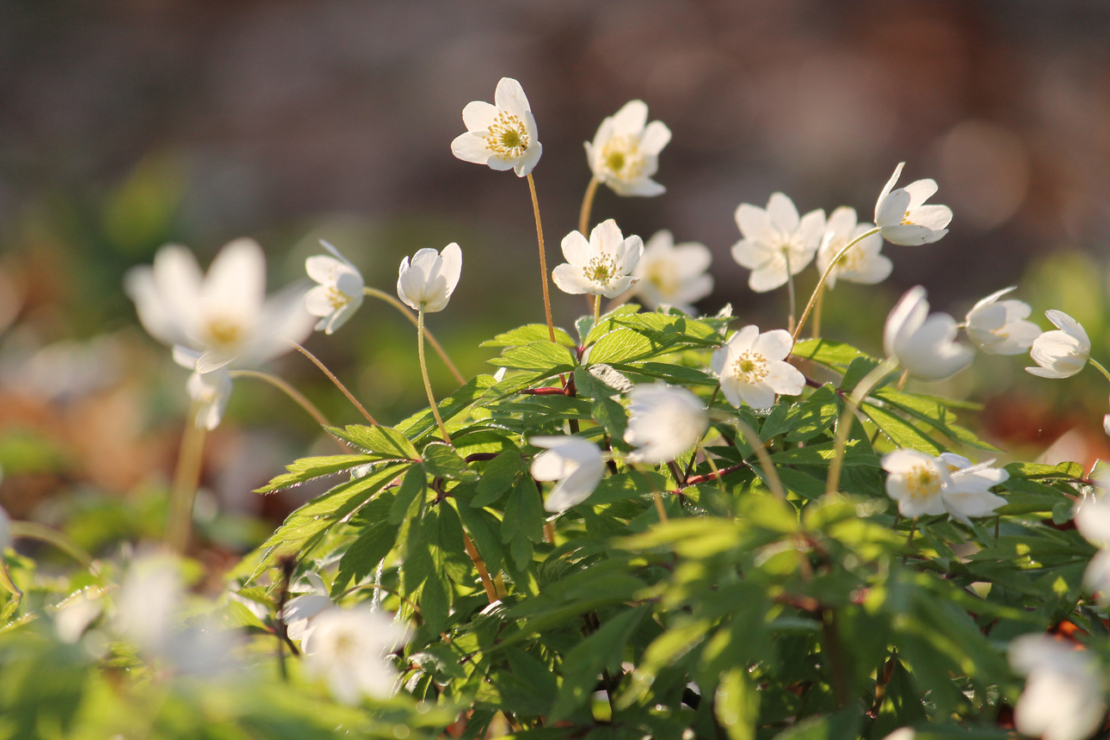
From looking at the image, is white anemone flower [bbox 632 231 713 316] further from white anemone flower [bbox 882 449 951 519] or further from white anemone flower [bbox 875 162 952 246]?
white anemone flower [bbox 882 449 951 519]

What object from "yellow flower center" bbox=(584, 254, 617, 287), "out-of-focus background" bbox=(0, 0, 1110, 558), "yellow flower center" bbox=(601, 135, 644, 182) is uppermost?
"yellow flower center" bbox=(601, 135, 644, 182)

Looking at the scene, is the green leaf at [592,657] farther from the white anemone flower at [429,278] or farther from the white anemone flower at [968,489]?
the white anemone flower at [429,278]

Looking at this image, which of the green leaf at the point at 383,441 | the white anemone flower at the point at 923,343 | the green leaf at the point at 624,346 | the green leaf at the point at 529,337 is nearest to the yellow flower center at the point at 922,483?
the white anemone flower at the point at 923,343

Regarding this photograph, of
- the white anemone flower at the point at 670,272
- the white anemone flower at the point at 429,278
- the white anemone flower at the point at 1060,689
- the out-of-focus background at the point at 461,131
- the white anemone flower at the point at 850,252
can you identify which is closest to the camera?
the white anemone flower at the point at 1060,689

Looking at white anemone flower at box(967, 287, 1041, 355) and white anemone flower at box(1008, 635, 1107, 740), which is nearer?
white anemone flower at box(1008, 635, 1107, 740)

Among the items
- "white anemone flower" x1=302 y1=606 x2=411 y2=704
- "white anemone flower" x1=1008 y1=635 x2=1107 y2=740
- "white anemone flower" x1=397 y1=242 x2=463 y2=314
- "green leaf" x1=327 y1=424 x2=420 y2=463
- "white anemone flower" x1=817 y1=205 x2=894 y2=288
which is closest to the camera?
"white anemone flower" x1=1008 y1=635 x2=1107 y2=740

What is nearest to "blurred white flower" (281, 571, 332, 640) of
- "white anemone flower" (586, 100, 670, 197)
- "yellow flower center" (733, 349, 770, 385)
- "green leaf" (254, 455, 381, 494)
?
"green leaf" (254, 455, 381, 494)
